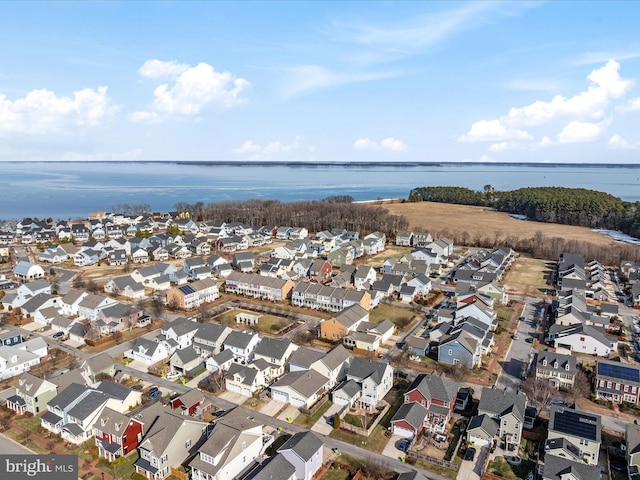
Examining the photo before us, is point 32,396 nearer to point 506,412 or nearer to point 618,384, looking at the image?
point 506,412

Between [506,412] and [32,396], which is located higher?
[506,412]

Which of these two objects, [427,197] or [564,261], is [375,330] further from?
[427,197]

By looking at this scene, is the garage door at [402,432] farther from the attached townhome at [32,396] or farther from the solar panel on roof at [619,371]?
the attached townhome at [32,396]

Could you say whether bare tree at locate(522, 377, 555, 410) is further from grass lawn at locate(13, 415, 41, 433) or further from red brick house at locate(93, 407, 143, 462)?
grass lawn at locate(13, 415, 41, 433)

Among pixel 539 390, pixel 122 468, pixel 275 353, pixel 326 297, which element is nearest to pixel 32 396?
pixel 122 468

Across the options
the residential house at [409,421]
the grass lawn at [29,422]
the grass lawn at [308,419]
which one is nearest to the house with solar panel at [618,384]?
the residential house at [409,421]

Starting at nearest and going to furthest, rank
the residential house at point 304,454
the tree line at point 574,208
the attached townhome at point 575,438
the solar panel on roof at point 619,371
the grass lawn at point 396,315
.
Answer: the residential house at point 304,454 < the attached townhome at point 575,438 < the solar panel on roof at point 619,371 < the grass lawn at point 396,315 < the tree line at point 574,208
